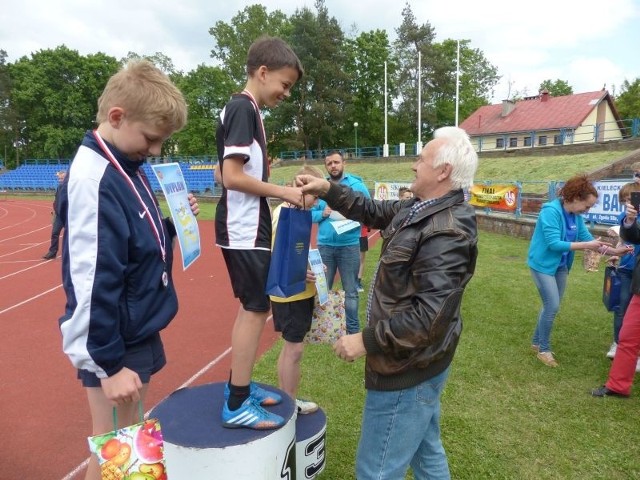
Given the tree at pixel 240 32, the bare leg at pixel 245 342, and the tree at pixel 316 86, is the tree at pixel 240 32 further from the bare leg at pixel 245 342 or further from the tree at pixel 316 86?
the bare leg at pixel 245 342

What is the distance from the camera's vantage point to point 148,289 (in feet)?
6.07

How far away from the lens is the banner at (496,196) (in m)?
13.7

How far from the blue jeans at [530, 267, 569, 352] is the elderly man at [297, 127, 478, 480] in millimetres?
2878

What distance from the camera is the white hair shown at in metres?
2.00

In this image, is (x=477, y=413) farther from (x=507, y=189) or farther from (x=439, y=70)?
(x=439, y=70)

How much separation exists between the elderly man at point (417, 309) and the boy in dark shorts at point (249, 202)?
0.57 meters

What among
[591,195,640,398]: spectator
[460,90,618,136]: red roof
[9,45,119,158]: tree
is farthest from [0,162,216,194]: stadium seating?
[591,195,640,398]: spectator

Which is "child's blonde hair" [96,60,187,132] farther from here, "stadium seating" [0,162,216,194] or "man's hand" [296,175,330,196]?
"stadium seating" [0,162,216,194]

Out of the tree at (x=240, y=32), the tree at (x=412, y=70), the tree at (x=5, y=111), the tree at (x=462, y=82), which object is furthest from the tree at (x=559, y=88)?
the tree at (x=5, y=111)

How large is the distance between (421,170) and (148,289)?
1.26 metres

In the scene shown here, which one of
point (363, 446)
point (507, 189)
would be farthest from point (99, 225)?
point (507, 189)

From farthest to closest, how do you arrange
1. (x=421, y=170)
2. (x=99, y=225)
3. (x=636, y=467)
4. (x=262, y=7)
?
(x=262, y=7) → (x=636, y=467) → (x=421, y=170) → (x=99, y=225)

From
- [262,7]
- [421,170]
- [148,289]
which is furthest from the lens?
[262,7]

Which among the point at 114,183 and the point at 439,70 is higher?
the point at 439,70
